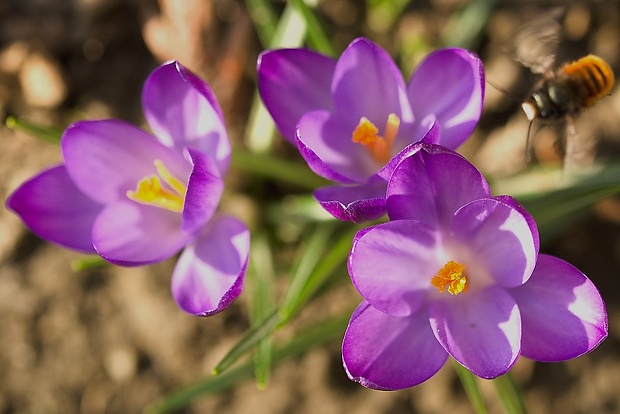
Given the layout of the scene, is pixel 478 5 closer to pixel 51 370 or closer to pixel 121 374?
pixel 121 374

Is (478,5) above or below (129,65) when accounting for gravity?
above

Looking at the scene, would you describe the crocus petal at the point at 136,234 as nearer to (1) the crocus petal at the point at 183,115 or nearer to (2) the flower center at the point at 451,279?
(1) the crocus petal at the point at 183,115

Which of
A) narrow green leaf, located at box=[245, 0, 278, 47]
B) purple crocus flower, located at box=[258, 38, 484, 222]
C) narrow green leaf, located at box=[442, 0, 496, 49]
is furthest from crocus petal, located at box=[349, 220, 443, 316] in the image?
narrow green leaf, located at box=[442, 0, 496, 49]

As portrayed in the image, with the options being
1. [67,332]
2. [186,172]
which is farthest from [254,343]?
[67,332]

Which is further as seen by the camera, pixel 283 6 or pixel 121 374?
pixel 283 6

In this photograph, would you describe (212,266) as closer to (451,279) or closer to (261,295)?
(261,295)

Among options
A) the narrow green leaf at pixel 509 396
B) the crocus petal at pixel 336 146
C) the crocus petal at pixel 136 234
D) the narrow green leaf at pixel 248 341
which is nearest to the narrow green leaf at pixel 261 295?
the narrow green leaf at pixel 248 341
